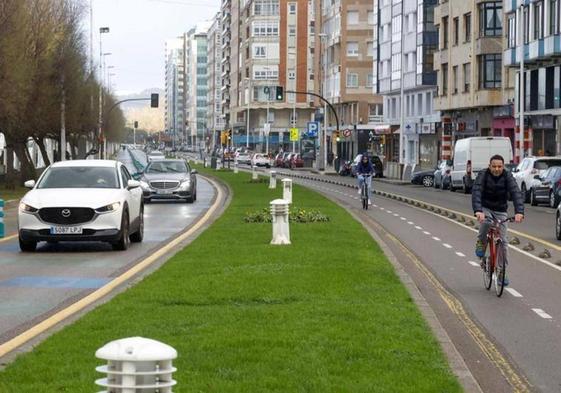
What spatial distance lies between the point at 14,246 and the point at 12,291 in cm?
800

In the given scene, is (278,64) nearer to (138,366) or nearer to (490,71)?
(490,71)

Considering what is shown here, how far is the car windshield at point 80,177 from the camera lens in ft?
72.7

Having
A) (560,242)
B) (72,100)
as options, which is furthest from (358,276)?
(72,100)

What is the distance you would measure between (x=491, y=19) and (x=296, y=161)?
137ft

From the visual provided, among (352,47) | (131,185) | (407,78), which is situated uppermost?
(352,47)

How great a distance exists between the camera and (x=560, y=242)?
80.8 ft

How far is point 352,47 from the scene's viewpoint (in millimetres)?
110750

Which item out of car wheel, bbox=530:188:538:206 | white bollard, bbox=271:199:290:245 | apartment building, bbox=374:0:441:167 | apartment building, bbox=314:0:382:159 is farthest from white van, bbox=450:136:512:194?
apartment building, bbox=314:0:382:159

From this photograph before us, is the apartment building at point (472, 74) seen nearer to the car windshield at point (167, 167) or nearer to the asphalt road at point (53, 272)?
the car windshield at point (167, 167)

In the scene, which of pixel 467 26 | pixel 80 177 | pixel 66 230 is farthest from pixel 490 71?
pixel 66 230

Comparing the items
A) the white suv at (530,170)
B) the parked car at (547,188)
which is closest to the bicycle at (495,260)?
the parked car at (547,188)

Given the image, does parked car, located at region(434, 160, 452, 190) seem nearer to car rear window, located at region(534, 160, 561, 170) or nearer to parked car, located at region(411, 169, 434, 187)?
parked car, located at region(411, 169, 434, 187)

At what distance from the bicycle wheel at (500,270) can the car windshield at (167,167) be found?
28884 mm

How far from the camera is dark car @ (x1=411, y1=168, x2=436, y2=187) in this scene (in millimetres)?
67250
